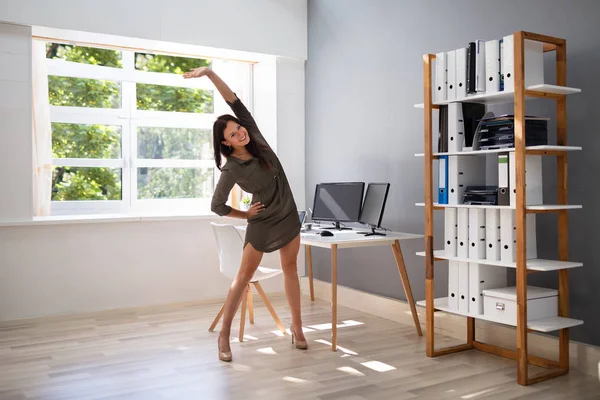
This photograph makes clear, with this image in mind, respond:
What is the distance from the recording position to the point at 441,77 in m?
3.67

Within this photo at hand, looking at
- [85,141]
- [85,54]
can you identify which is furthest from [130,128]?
[85,54]

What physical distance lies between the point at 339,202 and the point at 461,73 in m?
1.64

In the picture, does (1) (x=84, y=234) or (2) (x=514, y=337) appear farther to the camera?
(1) (x=84, y=234)

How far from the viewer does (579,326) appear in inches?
136

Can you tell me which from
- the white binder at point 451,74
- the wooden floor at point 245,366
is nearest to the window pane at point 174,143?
the wooden floor at point 245,366

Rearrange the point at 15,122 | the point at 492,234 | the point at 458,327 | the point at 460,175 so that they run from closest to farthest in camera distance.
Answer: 1. the point at 492,234
2. the point at 460,175
3. the point at 458,327
4. the point at 15,122

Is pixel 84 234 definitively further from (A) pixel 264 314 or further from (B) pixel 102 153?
(A) pixel 264 314

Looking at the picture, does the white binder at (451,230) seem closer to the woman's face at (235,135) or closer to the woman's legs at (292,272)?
the woman's legs at (292,272)

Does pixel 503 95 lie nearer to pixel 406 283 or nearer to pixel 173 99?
pixel 406 283

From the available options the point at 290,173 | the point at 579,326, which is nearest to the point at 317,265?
the point at 290,173

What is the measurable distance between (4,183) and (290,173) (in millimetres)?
2565

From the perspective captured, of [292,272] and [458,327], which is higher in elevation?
[292,272]

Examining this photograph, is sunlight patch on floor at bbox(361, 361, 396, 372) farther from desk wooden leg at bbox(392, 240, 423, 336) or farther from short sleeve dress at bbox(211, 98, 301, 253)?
short sleeve dress at bbox(211, 98, 301, 253)

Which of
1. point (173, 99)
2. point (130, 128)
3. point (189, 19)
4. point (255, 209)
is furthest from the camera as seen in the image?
point (173, 99)
